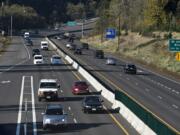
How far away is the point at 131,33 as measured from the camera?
174375 mm

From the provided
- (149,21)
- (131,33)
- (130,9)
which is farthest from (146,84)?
(130,9)

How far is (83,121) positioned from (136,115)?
175 inches

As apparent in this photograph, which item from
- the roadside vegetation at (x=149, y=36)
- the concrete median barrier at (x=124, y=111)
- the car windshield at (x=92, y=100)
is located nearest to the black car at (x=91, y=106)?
the car windshield at (x=92, y=100)

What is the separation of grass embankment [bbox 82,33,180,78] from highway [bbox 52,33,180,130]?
380cm

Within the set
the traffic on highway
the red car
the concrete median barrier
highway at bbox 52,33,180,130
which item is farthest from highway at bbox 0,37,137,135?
highway at bbox 52,33,180,130

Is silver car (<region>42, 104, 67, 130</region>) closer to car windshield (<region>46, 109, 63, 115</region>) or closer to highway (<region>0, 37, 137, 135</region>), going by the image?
car windshield (<region>46, 109, 63, 115</region>)

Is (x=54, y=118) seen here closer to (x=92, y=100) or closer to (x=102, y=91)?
(x=92, y=100)

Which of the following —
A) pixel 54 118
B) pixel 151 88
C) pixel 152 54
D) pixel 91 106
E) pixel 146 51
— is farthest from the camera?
pixel 146 51

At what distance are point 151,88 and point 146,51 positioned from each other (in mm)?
58118

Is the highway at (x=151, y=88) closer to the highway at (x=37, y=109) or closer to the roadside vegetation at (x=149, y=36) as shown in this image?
the highway at (x=37, y=109)

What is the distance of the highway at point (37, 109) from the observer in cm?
4150

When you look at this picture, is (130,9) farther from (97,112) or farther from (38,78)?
(97,112)

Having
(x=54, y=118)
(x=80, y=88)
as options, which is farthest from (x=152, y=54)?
(x=54, y=118)

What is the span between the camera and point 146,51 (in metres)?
133
